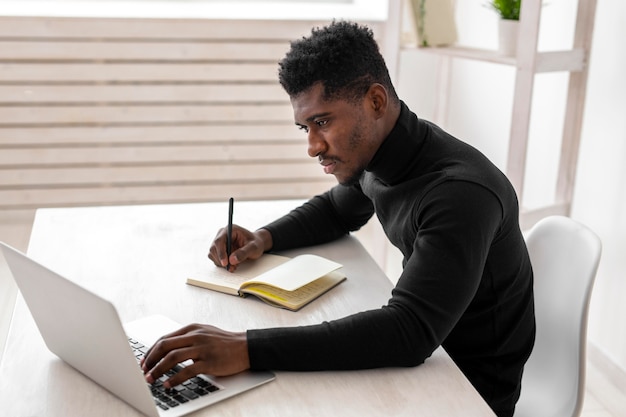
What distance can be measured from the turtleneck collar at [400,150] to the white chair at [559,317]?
1.30 ft

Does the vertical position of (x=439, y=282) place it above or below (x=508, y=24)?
below

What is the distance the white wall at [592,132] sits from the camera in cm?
243

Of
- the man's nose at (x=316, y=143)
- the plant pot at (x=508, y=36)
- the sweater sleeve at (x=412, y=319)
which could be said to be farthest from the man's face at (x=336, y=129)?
the plant pot at (x=508, y=36)

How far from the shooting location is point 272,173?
394cm

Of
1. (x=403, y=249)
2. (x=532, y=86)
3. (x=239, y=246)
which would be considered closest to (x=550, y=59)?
(x=532, y=86)

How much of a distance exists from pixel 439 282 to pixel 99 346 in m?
0.55

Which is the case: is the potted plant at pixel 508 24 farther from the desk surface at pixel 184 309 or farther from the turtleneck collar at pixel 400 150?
the turtleneck collar at pixel 400 150

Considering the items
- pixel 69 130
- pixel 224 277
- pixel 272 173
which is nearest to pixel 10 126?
pixel 69 130

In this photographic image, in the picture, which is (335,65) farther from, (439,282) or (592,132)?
(592,132)

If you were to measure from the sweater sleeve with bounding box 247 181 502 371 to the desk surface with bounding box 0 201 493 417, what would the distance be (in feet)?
0.09

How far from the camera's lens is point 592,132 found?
2.54 m

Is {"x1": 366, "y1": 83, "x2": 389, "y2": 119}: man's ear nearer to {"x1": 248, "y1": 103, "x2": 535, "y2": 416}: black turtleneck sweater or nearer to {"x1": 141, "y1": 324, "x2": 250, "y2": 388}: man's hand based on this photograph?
{"x1": 248, "y1": 103, "x2": 535, "y2": 416}: black turtleneck sweater

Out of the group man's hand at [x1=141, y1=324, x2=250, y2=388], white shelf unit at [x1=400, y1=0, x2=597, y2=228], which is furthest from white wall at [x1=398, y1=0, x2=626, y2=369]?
man's hand at [x1=141, y1=324, x2=250, y2=388]

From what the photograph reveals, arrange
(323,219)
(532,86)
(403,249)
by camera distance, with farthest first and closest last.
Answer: (532,86)
(323,219)
(403,249)
